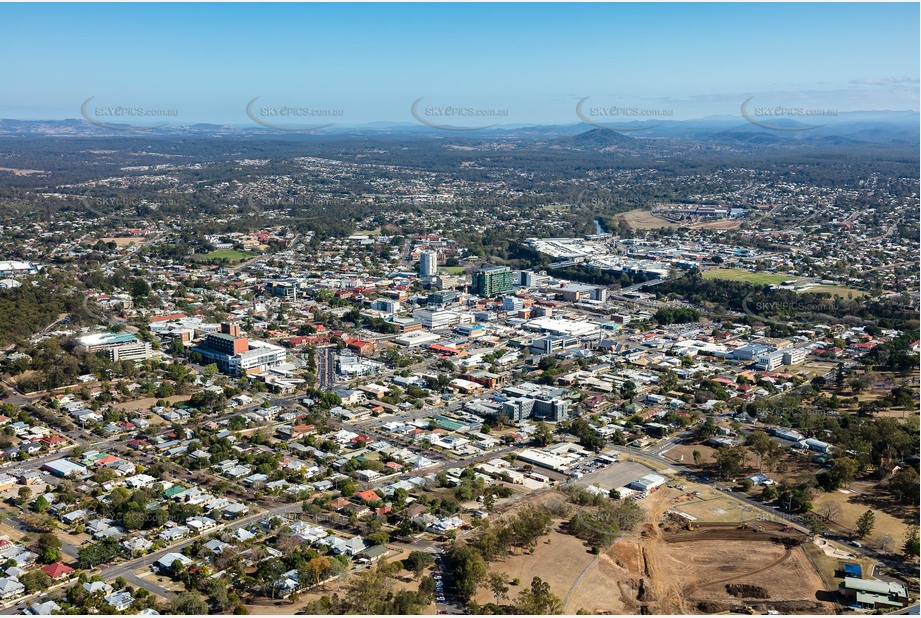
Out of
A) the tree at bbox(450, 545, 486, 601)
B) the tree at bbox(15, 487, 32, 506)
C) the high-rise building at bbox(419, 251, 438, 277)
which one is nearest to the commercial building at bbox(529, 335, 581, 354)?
the high-rise building at bbox(419, 251, 438, 277)

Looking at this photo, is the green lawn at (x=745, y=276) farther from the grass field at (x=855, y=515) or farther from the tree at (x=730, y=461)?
the grass field at (x=855, y=515)

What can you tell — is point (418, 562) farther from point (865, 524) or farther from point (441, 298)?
point (441, 298)

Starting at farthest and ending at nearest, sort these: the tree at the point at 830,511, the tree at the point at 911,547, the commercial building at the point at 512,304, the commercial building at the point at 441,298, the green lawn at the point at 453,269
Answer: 1. the green lawn at the point at 453,269
2. the commercial building at the point at 441,298
3. the commercial building at the point at 512,304
4. the tree at the point at 830,511
5. the tree at the point at 911,547

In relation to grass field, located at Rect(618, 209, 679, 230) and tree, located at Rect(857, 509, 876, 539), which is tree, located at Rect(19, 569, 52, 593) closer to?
tree, located at Rect(857, 509, 876, 539)

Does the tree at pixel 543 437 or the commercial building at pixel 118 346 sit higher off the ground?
the commercial building at pixel 118 346

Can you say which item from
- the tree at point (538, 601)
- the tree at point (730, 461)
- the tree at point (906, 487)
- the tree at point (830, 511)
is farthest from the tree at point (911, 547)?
the tree at point (538, 601)

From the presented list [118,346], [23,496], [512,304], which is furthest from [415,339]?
[23,496]
